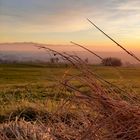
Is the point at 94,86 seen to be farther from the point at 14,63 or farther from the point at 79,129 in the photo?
the point at 14,63

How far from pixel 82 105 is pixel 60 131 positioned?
21 cm

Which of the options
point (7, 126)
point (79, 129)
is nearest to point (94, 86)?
point (79, 129)

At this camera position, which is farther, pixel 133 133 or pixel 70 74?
pixel 70 74

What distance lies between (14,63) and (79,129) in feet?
325

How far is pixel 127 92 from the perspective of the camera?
2344 mm

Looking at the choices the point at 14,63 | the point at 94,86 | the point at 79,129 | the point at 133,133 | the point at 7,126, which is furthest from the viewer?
the point at 14,63

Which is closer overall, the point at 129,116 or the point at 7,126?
the point at 129,116

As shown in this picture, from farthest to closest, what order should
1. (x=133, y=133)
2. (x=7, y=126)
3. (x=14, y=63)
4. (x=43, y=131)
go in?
(x=14, y=63) → (x=7, y=126) → (x=43, y=131) → (x=133, y=133)

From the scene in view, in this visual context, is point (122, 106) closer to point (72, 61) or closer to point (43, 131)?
point (72, 61)

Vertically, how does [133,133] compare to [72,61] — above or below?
below

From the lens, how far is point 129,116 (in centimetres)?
218

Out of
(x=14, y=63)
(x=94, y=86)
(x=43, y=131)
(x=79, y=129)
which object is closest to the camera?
(x=94, y=86)

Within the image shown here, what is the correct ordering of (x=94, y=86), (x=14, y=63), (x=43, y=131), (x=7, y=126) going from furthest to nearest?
(x=14, y=63) → (x=7, y=126) → (x=43, y=131) → (x=94, y=86)

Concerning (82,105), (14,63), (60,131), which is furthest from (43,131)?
(14,63)
